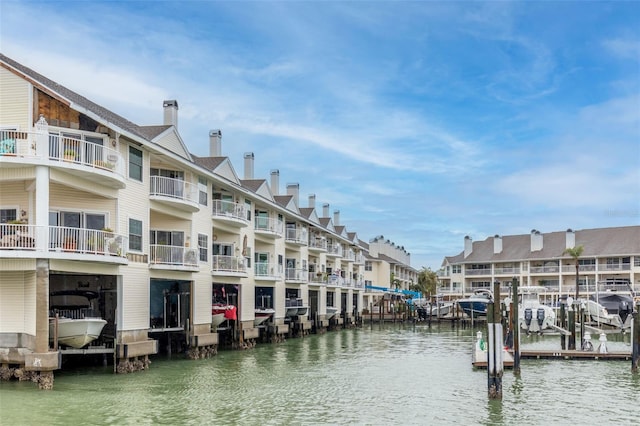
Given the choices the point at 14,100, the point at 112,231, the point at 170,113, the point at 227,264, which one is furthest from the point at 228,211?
the point at 14,100

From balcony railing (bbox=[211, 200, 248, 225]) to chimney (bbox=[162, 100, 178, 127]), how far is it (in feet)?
16.6

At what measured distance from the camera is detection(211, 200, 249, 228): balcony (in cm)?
3819

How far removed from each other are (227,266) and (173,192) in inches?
317

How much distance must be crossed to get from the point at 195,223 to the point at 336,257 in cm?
3651

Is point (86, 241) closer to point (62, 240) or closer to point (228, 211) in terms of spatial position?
point (62, 240)

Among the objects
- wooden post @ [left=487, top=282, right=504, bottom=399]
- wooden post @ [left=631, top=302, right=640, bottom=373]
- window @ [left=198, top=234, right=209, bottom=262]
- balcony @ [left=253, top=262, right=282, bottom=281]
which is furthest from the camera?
balcony @ [left=253, top=262, right=282, bottom=281]

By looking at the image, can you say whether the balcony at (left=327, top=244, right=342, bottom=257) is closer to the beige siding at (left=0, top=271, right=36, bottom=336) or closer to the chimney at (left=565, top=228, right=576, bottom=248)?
the chimney at (left=565, top=228, right=576, bottom=248)

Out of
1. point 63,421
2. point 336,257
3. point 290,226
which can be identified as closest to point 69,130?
point 63,421

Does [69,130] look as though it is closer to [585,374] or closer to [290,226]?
[585,374]

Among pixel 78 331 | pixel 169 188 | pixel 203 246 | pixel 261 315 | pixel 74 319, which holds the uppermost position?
pixel 169 188

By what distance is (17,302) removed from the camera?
2491 cm

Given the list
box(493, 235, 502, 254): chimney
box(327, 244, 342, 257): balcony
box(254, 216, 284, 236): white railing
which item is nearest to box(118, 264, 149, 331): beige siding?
box(254, 216, 284, 236): white railing

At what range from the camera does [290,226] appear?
55250 millimetres

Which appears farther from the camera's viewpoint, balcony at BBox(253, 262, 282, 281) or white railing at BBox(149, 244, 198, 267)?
balcony at BBox(253, 262, 282, 281)
